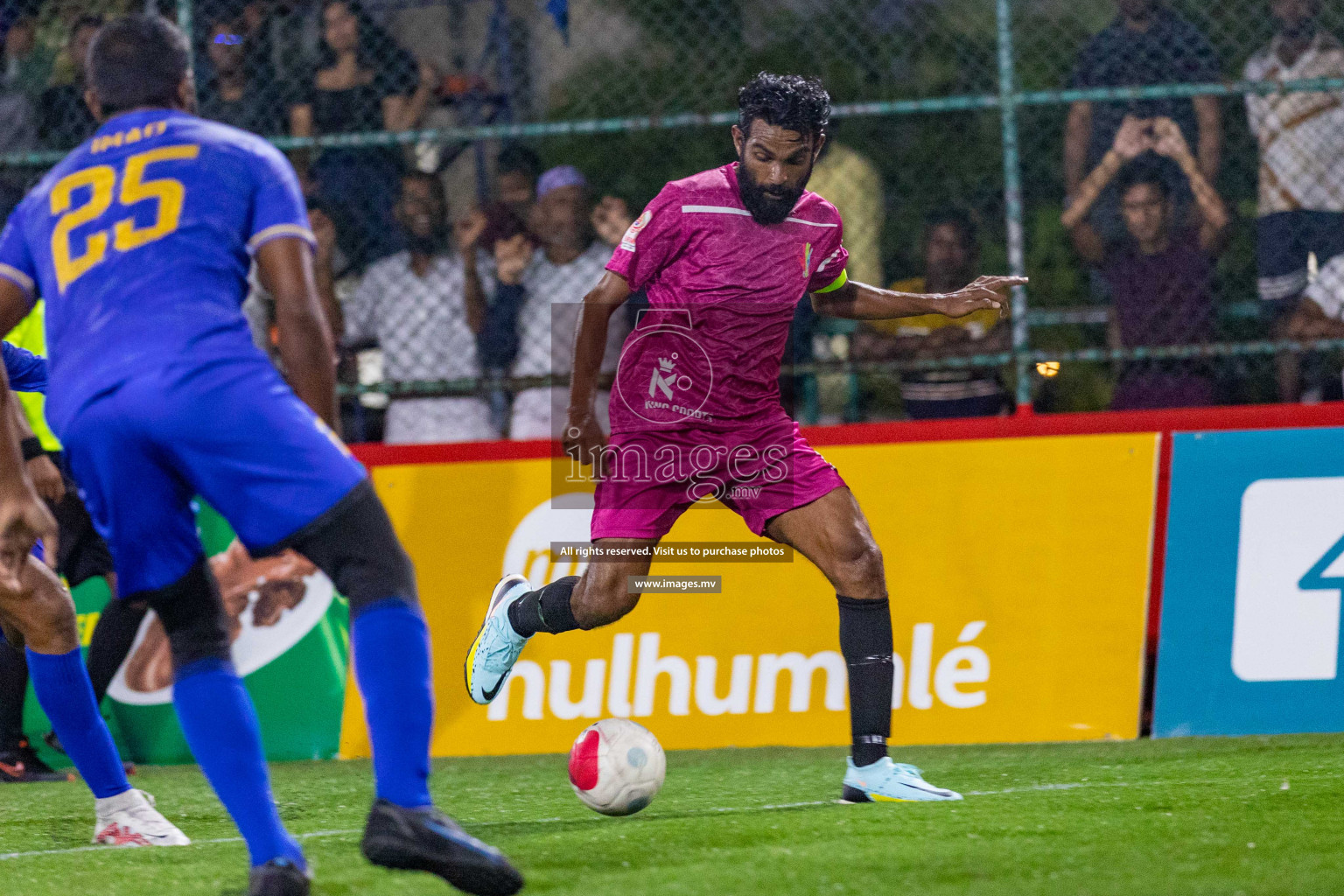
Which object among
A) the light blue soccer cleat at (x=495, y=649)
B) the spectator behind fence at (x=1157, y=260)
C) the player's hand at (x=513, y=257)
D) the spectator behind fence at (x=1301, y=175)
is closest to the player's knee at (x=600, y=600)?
the light blue soccer cleat at (x=495, y=649)

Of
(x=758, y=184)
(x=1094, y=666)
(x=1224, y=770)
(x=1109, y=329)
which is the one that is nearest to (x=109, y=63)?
(x=758, y=184)

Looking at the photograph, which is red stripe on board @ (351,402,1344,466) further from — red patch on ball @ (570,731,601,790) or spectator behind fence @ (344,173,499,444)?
red patch on ball @ (570,731,601,790)

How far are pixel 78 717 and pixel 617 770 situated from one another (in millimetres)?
1580

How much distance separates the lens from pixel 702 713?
21.6ft

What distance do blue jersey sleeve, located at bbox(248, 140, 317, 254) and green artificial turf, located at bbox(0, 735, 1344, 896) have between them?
56.1 inches

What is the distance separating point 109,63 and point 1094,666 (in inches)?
174

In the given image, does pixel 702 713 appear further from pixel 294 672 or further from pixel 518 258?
pixel 518 258

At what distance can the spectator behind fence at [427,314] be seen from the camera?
296 inches

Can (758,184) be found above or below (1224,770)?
above

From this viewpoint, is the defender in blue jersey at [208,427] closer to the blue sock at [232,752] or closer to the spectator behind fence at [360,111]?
the blue sock at [232,752]

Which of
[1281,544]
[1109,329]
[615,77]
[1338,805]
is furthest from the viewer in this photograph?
[615,77]

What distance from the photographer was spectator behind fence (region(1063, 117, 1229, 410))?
704 centimetres

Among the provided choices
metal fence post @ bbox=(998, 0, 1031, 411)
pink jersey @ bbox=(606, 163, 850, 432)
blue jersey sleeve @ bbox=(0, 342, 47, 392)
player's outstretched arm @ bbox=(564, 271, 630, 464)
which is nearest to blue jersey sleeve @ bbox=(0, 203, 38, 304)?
blue jersey sleeve @ bbox=(0, 342, 47, 392)

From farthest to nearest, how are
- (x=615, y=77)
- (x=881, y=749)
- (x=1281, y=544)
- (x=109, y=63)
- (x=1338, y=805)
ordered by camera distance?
(x=615, y=77) → (x=1281, y=544) → (x=881, y=749) → (x=1338, y=805) → (x=109, y=63)
